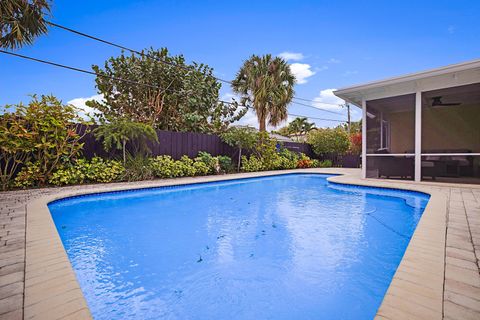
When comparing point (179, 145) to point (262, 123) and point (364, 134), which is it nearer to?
point (262, 123)

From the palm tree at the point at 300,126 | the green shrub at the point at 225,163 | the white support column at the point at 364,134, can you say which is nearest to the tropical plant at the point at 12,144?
the green shrub at the point at 225,163

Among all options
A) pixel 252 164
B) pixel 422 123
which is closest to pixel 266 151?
pixel 252 164

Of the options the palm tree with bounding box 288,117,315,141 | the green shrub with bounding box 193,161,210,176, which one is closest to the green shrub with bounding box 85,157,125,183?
the green shrub with bounding box 193,161,210,176

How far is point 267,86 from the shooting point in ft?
44.9

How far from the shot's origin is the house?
6949mm

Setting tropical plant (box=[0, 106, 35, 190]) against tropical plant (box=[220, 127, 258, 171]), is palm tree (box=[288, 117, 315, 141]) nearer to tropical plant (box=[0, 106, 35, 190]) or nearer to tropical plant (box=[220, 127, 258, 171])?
tropical plant (box=[220, 127, 258, 171])

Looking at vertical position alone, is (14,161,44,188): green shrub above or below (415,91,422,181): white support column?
below

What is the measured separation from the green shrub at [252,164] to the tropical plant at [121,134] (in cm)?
468

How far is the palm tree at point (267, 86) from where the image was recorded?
45.2 feet

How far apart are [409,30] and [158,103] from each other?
41.6 feet

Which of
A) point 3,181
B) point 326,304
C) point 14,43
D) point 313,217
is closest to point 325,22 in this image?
point 313,217

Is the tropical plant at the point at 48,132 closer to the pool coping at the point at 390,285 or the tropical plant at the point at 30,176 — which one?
the tropical plant at the point at 30,176

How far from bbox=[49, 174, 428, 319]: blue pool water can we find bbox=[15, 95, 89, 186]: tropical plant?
1839 mm

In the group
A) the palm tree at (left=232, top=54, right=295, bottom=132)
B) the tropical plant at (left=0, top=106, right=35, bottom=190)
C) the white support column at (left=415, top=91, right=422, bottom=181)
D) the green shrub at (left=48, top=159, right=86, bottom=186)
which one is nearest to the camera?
the tropical plant at (left=0, top=106, right=35, bottom=190)
